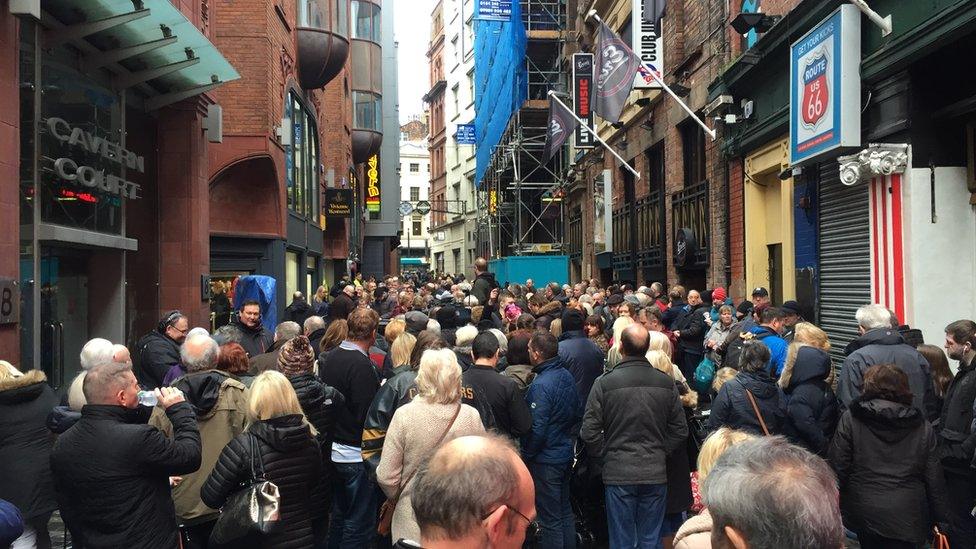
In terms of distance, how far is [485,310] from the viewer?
11.2 m

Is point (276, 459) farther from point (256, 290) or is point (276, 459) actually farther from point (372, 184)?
point (372, 184)

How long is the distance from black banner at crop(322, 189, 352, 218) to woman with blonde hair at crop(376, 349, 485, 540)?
23.8 metres

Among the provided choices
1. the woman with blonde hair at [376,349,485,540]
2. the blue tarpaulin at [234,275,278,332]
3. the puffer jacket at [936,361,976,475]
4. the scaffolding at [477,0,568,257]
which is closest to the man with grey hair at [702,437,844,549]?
the woman with blonde hair at [376,349,485,540]

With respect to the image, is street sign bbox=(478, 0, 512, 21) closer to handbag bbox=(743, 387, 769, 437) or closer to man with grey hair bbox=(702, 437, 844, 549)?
handbag bbox=(743, 387, 769, 437)

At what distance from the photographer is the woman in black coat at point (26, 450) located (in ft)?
16.4

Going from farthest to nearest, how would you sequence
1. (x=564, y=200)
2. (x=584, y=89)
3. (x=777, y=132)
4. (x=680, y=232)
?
1. (x=564, y=200)
2. (x=584, y=89)
3. (x=680, y=232)
4. (x=777, y=132)

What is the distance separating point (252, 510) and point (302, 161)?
19408 millimetres

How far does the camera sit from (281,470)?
4.54 m

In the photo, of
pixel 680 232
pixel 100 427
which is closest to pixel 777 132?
pixel 680 232

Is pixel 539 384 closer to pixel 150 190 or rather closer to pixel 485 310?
pixel 485 310

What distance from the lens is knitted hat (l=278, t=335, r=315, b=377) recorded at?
542 centimetres

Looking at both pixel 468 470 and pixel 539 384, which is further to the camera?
pixel 539 384

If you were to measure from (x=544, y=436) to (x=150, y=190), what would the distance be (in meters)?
9.20

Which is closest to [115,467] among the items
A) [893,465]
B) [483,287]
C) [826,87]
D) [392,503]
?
[392,503]
